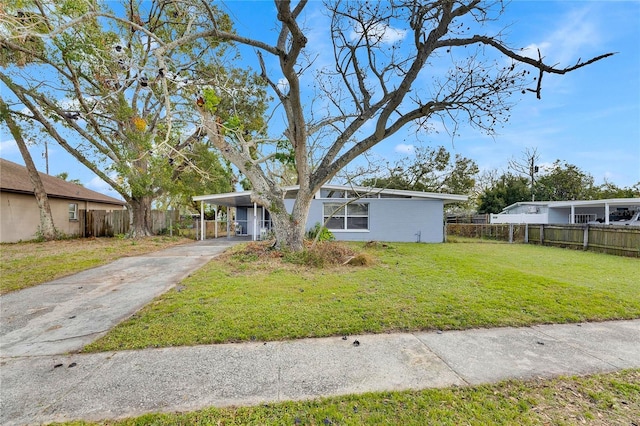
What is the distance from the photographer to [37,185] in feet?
45.1

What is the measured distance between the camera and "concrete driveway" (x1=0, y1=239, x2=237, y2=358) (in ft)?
11.5

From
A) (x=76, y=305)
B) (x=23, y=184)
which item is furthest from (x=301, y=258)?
(x=23, y=184)

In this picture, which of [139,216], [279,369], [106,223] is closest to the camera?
[279,369]

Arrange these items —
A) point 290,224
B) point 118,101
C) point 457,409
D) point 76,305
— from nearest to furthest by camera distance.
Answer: point 457,409
point 76,305
point 290,224
point 118,101

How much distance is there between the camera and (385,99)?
8.33 m

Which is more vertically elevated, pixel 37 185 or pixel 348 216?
pixel 37 185

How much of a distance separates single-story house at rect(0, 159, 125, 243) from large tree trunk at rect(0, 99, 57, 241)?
65 cm

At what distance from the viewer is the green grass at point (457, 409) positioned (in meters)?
2.08

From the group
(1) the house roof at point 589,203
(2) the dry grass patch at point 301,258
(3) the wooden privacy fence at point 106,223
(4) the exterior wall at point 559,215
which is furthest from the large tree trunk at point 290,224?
(4) the exterior wall at point 559,215

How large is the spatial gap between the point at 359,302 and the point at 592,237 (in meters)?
14.0

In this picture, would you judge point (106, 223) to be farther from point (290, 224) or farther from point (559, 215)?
point (559, 215)

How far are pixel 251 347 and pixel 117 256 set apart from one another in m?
8.77

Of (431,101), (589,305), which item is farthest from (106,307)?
(431,101)

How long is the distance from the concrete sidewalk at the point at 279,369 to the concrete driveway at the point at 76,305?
1.50ft
